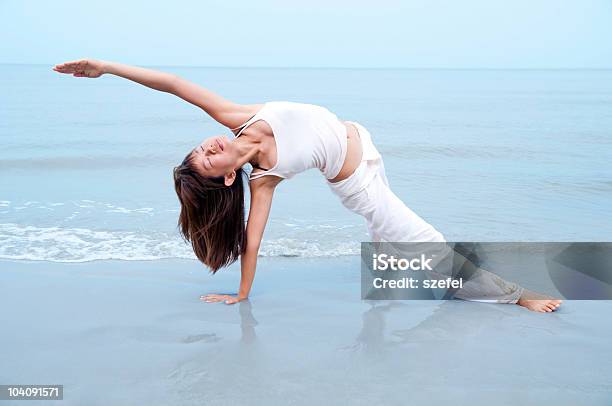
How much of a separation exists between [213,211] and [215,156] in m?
0.32

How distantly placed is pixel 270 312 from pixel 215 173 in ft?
2.53

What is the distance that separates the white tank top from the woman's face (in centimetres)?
14

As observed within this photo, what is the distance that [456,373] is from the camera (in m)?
3.03

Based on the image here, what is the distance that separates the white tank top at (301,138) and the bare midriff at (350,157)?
0.06 metres

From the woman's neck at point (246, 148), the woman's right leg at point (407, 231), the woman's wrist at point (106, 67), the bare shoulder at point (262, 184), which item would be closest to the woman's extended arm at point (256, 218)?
the bare shoulder at point (262, 184)

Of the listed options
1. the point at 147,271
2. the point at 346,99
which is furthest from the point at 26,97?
the point at 147,271

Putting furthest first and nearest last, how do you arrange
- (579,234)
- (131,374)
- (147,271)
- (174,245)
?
(579,234) < (174,245) < (147,271) < (131,374)

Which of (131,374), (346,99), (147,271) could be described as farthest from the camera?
(346,99)

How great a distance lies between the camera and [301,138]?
12.6ft

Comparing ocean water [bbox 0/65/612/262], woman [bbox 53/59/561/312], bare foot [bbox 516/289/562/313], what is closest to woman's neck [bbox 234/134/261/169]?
woman [bbox 53/59/561/312]

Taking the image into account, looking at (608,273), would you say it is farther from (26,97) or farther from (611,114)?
(26,97)

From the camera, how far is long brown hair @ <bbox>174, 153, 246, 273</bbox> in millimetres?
3744

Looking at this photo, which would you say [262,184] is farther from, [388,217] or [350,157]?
[388,217]

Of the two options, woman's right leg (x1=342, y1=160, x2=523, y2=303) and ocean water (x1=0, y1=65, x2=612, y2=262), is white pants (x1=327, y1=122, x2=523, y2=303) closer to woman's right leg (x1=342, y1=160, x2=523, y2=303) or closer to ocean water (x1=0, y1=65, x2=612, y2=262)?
woman's right leg (x1=342, y1=160, x2=523, y2=303)
